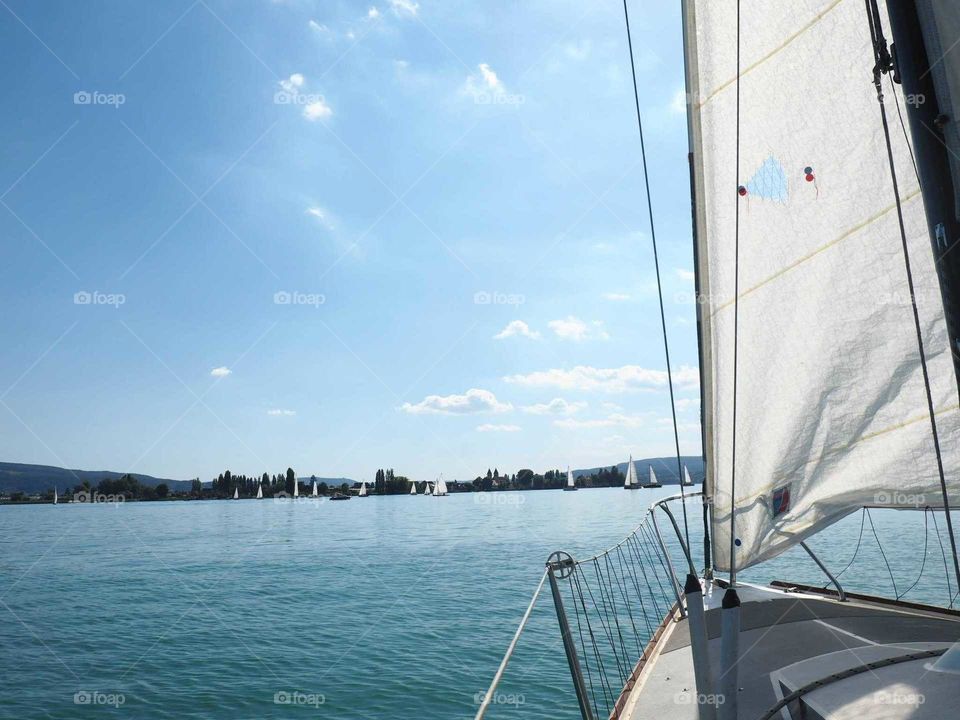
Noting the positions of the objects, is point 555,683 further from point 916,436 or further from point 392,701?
point 916,436

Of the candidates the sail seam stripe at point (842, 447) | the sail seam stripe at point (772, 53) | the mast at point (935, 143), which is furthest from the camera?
the sail seam stripe at point (772, 53)

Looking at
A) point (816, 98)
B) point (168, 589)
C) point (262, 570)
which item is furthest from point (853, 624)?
point (262, 570)

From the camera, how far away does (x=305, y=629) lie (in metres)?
16.3

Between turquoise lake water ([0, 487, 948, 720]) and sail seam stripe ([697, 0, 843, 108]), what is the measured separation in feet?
29.6

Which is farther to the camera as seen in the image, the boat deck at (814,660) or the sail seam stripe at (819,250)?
the sail seam stripe at (819,250)

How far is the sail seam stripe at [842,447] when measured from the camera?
395 centimetres

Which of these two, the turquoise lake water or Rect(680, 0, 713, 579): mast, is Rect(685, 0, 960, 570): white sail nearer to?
Rect(680, 0, 713, 579): mast

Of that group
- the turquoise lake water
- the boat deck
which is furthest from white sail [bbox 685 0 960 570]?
the turquoise lake water

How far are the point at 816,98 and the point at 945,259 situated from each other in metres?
2.13

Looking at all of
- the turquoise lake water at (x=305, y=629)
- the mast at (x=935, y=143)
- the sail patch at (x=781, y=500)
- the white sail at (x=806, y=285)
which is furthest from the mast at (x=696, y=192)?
the turquoise lake water at (x=305, y=629)

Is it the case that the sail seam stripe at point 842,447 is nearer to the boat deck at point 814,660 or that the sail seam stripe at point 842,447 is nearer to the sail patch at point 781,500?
the sail patch at point 781,500

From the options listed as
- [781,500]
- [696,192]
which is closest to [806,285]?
[696,192]

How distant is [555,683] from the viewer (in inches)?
436

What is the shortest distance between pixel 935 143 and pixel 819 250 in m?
1.63
